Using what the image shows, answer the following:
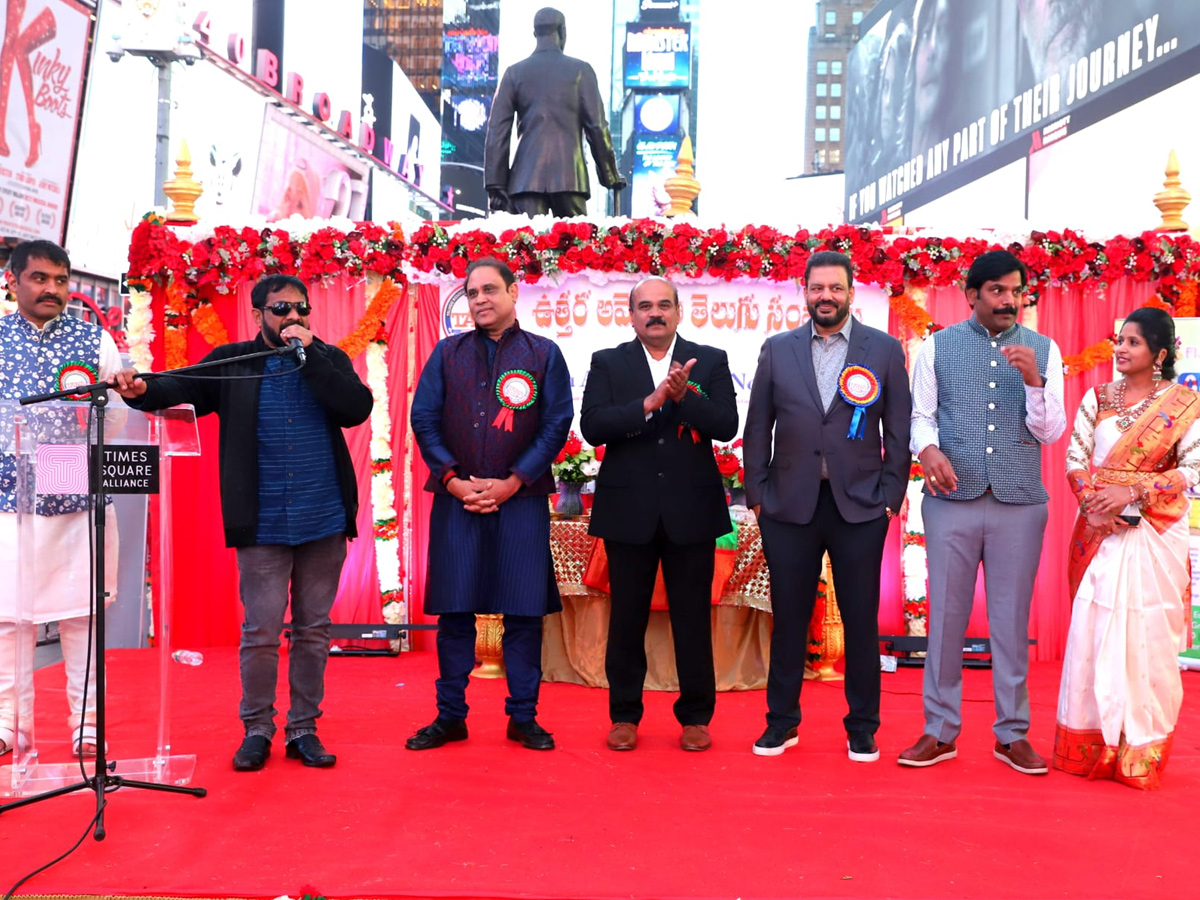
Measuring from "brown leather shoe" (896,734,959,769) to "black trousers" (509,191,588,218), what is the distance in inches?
140

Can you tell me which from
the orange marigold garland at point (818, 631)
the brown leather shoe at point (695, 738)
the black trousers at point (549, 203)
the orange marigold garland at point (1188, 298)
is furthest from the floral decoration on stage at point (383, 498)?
the orange marigold garland at point (1188, 298)

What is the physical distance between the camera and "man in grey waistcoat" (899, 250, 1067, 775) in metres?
3.41

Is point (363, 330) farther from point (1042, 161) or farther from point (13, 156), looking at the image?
point (1042, 161)

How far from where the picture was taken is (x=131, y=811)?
9.64ft

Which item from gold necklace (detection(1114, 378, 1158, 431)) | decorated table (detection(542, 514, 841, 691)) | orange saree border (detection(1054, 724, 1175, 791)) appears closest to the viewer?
orange saree border (detection(1054, 724, 1175, 791))

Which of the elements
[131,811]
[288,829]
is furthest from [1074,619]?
[131,811]

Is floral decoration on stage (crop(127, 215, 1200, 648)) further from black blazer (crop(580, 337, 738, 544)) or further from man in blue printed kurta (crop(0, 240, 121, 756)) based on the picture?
man in blue printed kurta (crop(0, 240, 121, 756))

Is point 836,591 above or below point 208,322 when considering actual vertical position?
below

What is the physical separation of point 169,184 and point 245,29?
30.9 feet

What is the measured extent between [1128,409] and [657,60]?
30831mm

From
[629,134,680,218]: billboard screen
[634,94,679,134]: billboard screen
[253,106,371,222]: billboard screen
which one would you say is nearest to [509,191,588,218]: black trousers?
[253,106,371,222]: billboard screen

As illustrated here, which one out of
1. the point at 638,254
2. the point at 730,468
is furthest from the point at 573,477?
the point at 638,254

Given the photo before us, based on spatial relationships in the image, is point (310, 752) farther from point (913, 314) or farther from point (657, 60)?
point (657, 60)

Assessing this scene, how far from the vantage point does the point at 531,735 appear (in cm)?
369
